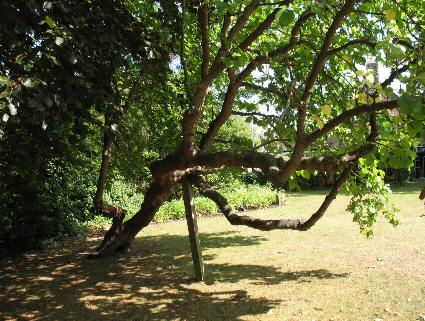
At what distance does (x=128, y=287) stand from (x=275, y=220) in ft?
9.15

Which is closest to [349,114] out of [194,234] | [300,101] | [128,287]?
[300,101]

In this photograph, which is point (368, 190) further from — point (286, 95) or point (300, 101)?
point (300, 101)

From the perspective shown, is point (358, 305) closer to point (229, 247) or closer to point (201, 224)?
point (229, 247)

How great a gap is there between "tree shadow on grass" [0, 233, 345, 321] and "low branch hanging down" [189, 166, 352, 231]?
3.66 feet

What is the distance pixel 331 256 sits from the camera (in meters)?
8.98

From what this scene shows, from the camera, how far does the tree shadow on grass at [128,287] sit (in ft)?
19.6

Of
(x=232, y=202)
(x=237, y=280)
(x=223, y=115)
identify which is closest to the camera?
(x=237, y=280)

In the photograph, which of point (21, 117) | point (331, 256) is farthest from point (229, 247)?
point (21, 117)

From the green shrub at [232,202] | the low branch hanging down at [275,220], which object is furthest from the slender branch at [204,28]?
the green shrub at [232,202]

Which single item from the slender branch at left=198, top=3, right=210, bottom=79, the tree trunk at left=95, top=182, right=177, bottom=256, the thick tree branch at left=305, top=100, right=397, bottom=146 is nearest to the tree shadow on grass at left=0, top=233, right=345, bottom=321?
the tree trunk at left=95, top=182, right=177, bottom=256

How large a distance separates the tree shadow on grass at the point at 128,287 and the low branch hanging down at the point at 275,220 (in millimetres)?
1117

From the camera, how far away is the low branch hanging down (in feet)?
19.3

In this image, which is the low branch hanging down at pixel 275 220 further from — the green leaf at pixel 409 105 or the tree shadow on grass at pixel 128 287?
the green leaf at pixel 409 105

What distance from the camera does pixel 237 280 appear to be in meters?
7.49
